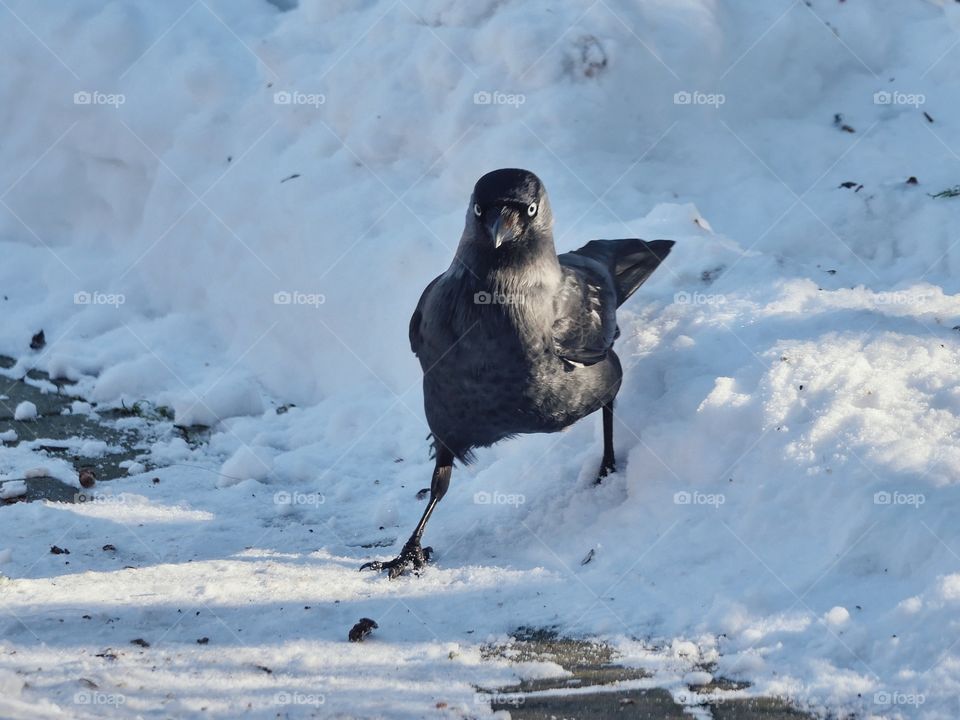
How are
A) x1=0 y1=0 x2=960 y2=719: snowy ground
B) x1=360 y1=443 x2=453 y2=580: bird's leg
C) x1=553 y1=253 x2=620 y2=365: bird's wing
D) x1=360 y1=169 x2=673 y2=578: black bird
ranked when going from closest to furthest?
x1=0 y1=0 x2=960 y2=719: snowy ground, x1=360 y1=169 x2=673 y2=578: black bird, x1=553 y1=253 x2=620 y2=365: bird's wing, x1=360 y1=443 x2=453 y2=580: bird's leg

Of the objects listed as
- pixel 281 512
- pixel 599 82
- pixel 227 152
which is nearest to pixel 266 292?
pixel 227 152

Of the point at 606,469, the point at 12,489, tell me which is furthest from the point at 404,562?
the point at 12,489

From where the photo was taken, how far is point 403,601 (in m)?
4.23

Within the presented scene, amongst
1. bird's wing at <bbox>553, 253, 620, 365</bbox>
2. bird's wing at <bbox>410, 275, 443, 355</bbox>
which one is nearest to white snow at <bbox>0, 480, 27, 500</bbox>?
bird's wing at <bbox>410, 275, 443, 355</bbox>

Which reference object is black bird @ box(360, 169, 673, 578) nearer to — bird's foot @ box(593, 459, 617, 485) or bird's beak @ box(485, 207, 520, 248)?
bird's beak @ box(485, 207, 520, 248)

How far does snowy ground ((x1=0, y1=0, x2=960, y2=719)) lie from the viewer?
3.68m

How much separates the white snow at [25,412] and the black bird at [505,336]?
255 cm

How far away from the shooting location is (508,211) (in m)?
4.02

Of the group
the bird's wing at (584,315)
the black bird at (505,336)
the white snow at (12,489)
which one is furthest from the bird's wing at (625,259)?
the white snow at (12,489)

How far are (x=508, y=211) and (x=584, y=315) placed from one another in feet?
2.44

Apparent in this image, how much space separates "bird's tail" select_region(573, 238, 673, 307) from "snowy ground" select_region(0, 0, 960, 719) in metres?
0.26

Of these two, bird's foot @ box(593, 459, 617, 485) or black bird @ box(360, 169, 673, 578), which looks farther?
bird's foot @ box(593, 459, 617, 485)

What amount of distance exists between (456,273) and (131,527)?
6.52 feet

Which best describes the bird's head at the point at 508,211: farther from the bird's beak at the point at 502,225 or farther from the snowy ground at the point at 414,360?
the snowy ground at the point at 414,360
